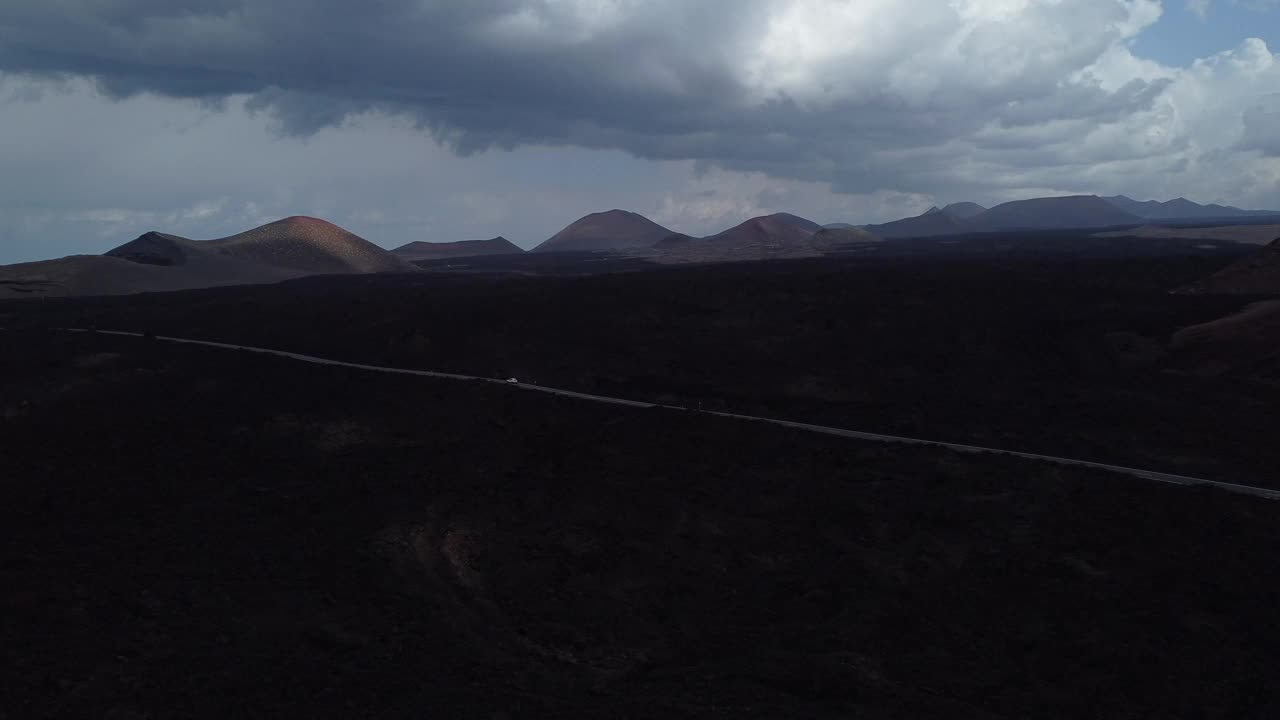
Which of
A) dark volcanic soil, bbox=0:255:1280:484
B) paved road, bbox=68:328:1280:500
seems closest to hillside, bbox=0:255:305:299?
dark volcanic soil, bbox=0:255:1280:484

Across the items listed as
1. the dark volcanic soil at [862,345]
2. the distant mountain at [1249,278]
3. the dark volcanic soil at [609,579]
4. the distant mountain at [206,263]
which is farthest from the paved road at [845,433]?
the distant mountain at [206,263]

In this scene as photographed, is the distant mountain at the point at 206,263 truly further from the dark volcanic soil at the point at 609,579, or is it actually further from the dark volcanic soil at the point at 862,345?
the dark volcanic soil at the point at 609,579

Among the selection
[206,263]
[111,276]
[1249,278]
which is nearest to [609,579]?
[1249,278]

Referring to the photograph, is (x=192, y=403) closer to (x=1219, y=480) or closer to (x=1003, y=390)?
(x=1003, y=390)

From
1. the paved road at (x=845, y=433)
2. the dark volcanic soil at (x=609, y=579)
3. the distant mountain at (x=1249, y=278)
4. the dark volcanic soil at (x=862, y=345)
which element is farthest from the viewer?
the distant mountain at (x=1249, y=278)

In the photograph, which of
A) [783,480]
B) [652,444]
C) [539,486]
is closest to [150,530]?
[539,486]

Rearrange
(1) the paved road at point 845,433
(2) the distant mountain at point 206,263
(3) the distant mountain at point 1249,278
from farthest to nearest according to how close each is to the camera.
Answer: (2) the distant mountain at point 206,263, (3) the distant mountain at point 1249,278, (1) the paved road at point 845,433

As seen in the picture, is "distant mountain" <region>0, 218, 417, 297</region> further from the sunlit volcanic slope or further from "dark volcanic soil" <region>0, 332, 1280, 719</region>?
"dark volcanic soil" <region>0, 332, 1280, 719</region>
